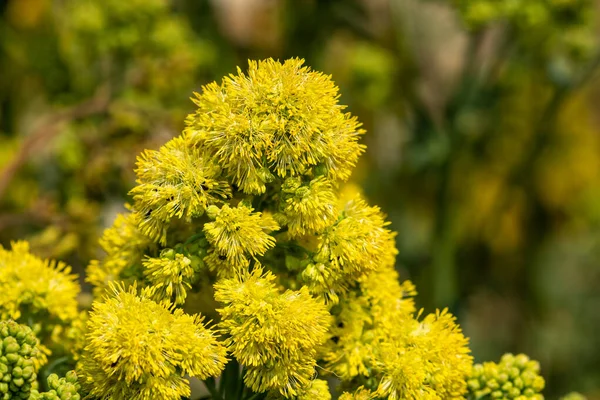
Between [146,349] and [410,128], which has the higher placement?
[410,128]

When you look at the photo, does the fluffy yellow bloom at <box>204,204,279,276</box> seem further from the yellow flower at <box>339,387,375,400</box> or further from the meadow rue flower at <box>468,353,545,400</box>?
the meadow rue flower at <box>468,353,545,400</box>

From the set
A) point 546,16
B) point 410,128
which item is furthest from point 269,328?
point 410,128

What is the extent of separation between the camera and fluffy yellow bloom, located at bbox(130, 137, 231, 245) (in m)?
0.80

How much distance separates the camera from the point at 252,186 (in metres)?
0.79

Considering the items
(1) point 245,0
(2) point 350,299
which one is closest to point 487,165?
(1) point 245,0

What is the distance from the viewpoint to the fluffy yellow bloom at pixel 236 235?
2.56ft

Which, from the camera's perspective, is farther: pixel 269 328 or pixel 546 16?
pixel 546 16

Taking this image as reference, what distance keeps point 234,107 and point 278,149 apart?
63 millimetres

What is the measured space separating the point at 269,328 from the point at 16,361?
0.86ft

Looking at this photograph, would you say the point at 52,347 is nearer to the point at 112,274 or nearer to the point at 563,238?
the point at 112,274

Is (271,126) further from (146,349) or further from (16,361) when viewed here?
(16,361)

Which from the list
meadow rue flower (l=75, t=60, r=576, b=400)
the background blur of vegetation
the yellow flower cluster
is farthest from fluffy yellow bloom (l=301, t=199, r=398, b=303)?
the yellow flower cluster

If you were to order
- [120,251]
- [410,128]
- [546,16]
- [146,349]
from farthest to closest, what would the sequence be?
[410,128]
[546,16]
[120,251]
[146,349]

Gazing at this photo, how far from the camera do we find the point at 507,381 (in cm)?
90
